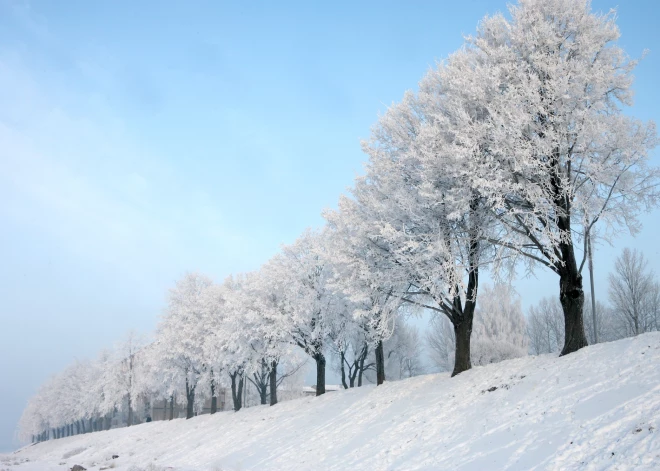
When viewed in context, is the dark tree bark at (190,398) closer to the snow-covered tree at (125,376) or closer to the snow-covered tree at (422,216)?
the snow-covered tree at (125,376)

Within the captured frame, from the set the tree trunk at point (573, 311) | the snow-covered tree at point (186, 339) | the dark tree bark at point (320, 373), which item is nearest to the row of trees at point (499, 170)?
the tree trunk at point (573, 311)

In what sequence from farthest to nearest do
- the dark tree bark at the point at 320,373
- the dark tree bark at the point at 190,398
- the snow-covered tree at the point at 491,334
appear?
the snow-covered tree at the point at 491,334 → the dark tree bark at the point at 190,398 → the dark tree bark at the point at 320,373

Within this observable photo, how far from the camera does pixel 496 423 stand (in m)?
12.6

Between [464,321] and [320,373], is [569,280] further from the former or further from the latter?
[320,373]

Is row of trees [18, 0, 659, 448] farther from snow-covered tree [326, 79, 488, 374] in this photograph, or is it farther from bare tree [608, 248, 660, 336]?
bare tree [608, 248, 660, 336]

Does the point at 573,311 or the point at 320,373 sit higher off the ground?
the point at 573,311

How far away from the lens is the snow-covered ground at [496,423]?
951cm

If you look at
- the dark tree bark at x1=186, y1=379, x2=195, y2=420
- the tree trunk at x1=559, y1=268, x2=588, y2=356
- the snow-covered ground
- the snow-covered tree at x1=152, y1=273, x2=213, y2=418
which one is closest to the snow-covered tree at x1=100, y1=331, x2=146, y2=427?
the snow-covered tree at x1=152, y1=273, x2=213, y2=418

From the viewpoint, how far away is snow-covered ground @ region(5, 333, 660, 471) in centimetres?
951

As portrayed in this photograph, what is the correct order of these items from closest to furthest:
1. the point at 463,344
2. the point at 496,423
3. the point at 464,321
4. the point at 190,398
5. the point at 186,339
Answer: the point at 496,423, the point at 464,321, the point at 463,344, the point at 186,339, the point at 190,398

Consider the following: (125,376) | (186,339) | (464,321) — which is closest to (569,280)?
(464,321)

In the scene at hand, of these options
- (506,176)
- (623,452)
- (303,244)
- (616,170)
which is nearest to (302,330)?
(303,244)

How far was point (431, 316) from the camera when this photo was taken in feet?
68.5

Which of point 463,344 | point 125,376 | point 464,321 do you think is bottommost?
point 125,376
